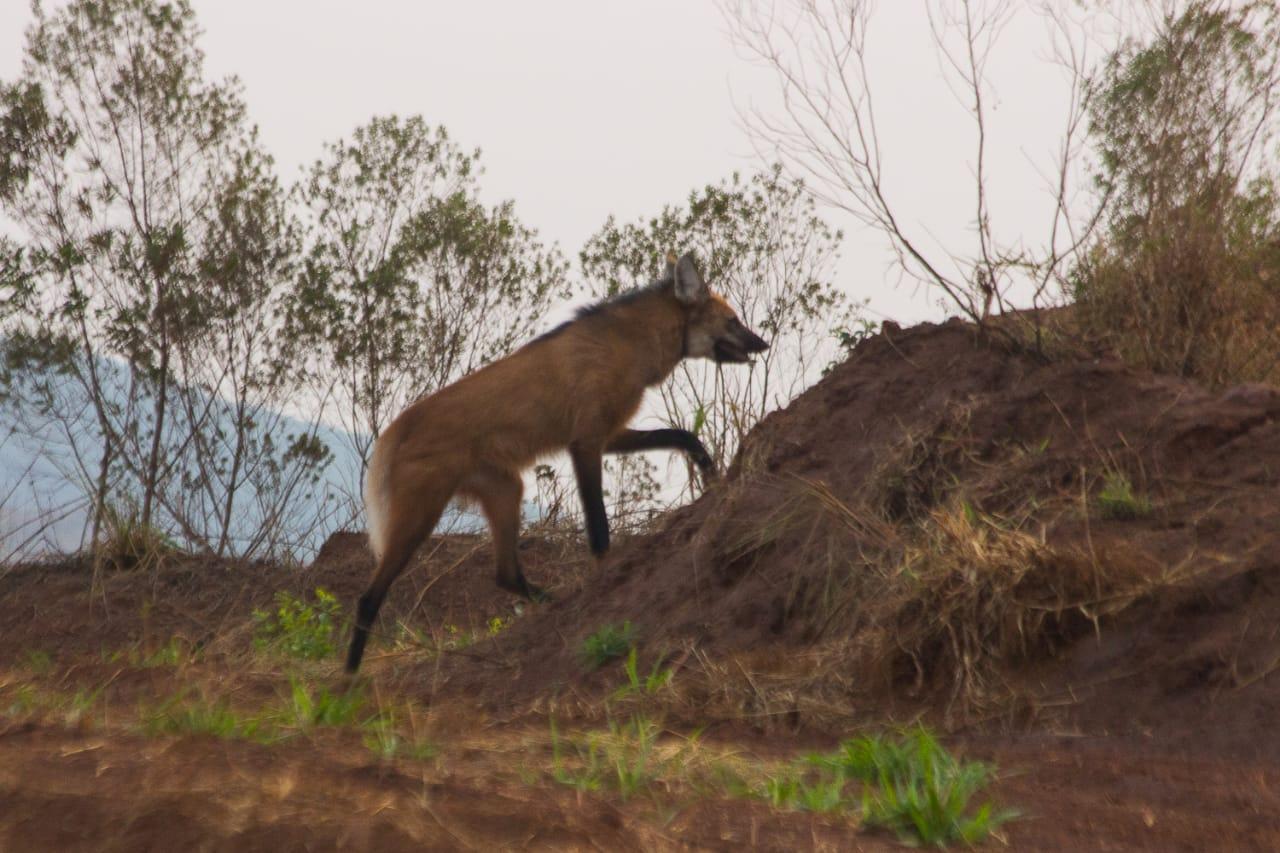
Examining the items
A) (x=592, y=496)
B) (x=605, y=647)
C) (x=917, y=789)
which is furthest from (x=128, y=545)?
(x=917, y=789)

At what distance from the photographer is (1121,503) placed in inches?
190

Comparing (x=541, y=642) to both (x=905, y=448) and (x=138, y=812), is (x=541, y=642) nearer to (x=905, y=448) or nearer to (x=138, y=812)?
(x=905, y=448)

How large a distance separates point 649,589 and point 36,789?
156 inches

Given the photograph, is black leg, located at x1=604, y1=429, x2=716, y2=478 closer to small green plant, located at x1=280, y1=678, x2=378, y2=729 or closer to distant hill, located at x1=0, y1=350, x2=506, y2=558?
distant hill, located at x1=0, y1=350, x2=506, y2=558

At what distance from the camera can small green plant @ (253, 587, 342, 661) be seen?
23.6 ft

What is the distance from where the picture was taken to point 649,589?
6.07m

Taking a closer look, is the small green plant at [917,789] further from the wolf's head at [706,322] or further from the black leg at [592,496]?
the wolf's head at [706,322]

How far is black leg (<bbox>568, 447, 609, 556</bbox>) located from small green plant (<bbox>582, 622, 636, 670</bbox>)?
1.51 meters

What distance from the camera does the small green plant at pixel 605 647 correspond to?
555 centimetres

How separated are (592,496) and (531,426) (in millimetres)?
501

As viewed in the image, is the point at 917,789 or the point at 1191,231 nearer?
the point at 917,789

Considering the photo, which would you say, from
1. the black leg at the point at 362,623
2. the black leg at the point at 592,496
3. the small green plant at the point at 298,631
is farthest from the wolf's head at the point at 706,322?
the small green plant at the point at 298,631

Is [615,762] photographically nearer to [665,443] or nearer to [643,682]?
[643,682]

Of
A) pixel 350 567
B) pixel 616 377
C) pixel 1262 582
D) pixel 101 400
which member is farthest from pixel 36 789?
pixel 101 400
